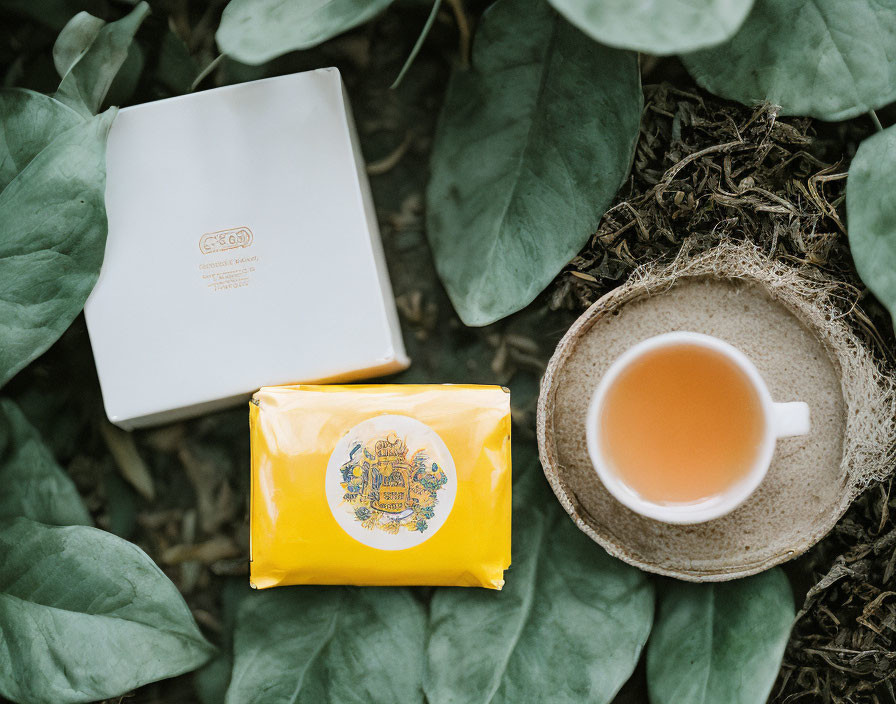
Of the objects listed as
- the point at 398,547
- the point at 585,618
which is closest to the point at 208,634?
the point at 398,547

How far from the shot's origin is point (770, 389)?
2.60 ft

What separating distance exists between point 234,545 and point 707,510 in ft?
1.79

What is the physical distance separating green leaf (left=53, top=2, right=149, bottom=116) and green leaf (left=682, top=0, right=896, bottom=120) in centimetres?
60

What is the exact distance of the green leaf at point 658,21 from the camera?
0.54 m

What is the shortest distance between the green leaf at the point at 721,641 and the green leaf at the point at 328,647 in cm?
27

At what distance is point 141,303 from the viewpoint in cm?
79

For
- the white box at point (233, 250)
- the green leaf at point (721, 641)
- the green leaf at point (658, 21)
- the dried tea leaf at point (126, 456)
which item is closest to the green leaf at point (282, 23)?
the white box at point (233, 250)

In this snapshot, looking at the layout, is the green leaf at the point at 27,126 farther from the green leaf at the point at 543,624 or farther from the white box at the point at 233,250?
the green leaf at the point at 543,624

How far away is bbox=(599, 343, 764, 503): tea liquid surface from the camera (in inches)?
29.1

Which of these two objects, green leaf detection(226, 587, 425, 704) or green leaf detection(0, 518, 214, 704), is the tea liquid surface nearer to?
green leaf detection(226, 587, 425, 704)

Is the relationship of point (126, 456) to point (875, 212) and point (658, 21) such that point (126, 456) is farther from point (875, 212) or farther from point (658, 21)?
point (875, 212)

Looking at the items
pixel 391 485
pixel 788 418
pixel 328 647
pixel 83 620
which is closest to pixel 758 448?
pixel 788 418

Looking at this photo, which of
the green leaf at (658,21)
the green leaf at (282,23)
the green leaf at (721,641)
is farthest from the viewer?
the green leaf at (721,641)

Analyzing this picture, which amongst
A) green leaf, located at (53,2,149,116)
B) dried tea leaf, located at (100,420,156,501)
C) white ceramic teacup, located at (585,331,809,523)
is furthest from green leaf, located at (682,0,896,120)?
dried tea leaf, located at (100,420,156,501)
